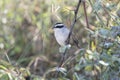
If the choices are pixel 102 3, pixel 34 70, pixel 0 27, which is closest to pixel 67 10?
pixel 102 3

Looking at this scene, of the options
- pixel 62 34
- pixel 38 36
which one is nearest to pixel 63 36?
pixel 62 34

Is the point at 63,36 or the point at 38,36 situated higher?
the point at 63,36

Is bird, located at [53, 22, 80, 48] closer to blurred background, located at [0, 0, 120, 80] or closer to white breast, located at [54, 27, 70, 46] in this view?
white breast, located at [54, 27, 70, 46]

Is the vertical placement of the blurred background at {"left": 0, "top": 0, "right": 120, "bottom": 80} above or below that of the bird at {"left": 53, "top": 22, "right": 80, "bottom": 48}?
below

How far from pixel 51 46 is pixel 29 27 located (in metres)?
0.74

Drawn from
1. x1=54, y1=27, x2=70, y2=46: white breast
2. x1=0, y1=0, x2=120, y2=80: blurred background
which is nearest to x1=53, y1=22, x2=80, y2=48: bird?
x1=54, y1=27, x2=70, y2=46: white breast

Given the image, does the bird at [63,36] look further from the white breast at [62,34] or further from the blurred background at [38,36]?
the blurred background at [38,36]

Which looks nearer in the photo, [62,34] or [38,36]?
[62,34]

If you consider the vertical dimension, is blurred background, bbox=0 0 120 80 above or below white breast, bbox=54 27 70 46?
below

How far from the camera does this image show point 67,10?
11.8ft

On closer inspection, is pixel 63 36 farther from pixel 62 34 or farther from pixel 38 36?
pixel 38 36

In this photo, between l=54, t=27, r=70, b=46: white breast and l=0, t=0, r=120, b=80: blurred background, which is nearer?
l=54, t=27, r=70, b=46: white breast

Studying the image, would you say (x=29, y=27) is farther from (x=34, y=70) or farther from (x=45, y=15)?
(x=34, y=70)

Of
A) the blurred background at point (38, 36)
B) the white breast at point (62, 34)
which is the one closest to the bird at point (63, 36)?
the white breast at point (62, 34)
